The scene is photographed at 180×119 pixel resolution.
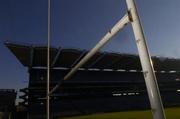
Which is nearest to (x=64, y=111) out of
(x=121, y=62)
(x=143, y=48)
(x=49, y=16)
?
(x=121, y=62)

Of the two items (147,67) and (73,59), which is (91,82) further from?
(147,67)

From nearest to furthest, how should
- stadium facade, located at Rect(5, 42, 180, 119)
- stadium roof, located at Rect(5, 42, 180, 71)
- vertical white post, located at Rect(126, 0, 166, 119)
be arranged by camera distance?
vertical white post, located at Rect(126, 0, 166, 119), stadium roof, located at Rect(5, 42, 180, 71), stadium facade, located at Rect(5, 42, 180, 119)

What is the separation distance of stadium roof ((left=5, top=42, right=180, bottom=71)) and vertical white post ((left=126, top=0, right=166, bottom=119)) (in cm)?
3929

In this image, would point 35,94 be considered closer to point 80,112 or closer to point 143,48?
point 80,112

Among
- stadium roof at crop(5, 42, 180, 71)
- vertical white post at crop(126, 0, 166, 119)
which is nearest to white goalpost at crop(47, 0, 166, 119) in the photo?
vertical white post at crop(126, 0, 166, 119)

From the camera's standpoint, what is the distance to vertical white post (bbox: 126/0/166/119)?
81.0 inches

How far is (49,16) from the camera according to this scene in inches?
401

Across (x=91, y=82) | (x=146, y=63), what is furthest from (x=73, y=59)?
(x=146, y=63)

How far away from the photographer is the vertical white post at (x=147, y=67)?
2057mm

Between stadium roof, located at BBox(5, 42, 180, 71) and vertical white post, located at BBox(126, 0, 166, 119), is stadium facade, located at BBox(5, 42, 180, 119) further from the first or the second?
vertical white post, located at BBox(126, 0, 166, 119)

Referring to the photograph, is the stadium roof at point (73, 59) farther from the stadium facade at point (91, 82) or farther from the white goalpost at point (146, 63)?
the white goalpost at point (146, 63)

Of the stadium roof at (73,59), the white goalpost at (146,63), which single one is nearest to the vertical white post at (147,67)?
the white goalpost at (146,63)

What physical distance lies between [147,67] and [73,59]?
44.3 meters

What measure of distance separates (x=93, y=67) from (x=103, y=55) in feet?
23.8
